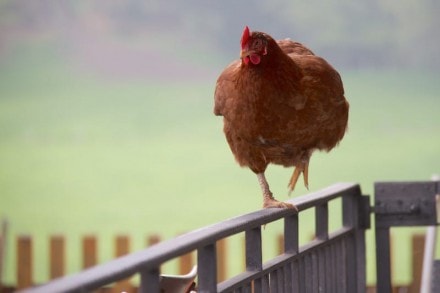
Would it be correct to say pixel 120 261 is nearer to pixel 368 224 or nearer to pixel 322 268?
pixel 322 268

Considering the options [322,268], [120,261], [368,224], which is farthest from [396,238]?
[120,261]

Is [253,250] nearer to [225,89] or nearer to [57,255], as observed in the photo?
[225,89]

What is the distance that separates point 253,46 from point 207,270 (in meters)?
0.85

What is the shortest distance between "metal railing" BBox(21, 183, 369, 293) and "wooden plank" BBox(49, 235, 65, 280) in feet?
10.4

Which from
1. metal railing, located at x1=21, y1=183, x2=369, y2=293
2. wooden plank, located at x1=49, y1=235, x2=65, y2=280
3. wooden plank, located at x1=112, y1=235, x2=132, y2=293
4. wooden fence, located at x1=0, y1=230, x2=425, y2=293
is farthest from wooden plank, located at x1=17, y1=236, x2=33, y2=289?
metal railing, located at x1=21, y1=183, x2=369, y2=293

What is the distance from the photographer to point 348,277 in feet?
10.2

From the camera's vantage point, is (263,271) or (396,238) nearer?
(263,271)

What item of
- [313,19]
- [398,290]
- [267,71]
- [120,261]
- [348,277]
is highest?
[313,19]

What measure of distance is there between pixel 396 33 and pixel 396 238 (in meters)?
1.12

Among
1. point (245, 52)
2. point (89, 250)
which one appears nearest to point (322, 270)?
point (245, 52)

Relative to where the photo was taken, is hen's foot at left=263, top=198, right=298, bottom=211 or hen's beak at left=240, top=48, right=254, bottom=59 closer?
hen's foot at left=263, top=198, right=298, bottom=211

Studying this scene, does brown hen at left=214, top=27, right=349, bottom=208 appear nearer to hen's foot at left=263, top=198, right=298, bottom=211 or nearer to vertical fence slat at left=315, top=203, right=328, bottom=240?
hen's foot at left=263, top=198, right=298, bottom=211

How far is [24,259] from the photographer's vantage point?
243 inches

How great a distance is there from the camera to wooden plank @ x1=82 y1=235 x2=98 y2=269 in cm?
605
